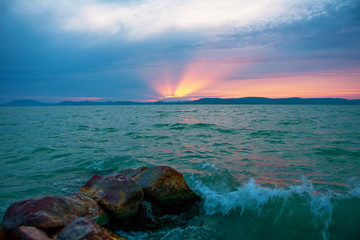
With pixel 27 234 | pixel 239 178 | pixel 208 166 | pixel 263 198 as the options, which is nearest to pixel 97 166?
pixel 208 166

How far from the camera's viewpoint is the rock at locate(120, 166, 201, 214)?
5039mm


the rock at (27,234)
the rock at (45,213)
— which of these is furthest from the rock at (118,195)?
the rock at (27,234)

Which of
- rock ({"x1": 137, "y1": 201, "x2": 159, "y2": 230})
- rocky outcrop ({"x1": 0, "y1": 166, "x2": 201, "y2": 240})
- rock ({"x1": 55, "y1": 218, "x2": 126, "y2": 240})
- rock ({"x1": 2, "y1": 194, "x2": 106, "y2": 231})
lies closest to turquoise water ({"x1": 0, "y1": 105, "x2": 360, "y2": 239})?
rock ({"x1": 137, "y1": 201, "x2": 159, "y2": 230})

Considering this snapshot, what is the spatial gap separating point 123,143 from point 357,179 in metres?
11.5

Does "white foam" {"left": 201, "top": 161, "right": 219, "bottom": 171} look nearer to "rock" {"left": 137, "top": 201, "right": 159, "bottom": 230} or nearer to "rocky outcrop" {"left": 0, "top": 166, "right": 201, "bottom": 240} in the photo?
"rocky outcrop" {"left": 0, "top": 166, "right": 201, "bottom": 240}

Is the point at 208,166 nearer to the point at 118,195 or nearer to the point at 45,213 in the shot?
the point at 118,195

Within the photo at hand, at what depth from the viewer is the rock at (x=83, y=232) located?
9.39 feet

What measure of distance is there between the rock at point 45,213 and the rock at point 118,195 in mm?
373

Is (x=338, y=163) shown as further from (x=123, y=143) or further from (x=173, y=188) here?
(x=123, y=143)

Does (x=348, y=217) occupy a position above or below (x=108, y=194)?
below

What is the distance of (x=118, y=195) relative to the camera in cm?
453

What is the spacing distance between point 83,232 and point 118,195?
1635 mm

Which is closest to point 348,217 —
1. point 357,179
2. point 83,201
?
point 357,179

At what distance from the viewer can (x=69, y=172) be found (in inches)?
317
